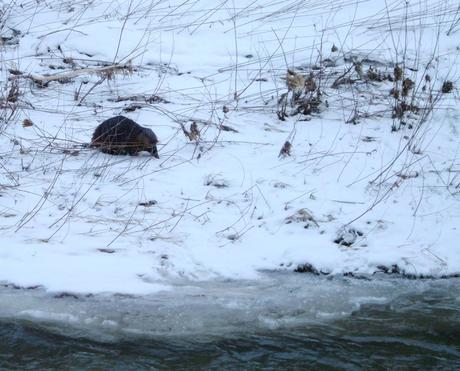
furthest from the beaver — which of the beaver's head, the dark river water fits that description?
the dark river water

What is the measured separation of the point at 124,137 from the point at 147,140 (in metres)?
0.17

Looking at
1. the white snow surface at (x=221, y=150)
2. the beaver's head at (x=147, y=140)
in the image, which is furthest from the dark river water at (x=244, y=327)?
the beaver's head at (x=147, y=140)

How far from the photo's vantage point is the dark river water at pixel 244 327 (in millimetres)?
3133

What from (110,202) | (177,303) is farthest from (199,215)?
(177,303)

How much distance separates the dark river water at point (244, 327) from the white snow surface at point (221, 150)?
0.51 feet

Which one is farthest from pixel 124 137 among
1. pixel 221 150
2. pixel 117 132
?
pixel 221 150

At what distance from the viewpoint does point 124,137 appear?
4.93m

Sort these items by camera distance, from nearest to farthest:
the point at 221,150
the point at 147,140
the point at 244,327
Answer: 1. the point at 244,327
2. the point at 147,140
3. the point at 221,150

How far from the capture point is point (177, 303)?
11.5 feet

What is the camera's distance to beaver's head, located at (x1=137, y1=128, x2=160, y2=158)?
16.1 feet

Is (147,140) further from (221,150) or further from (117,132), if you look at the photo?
(221,150)

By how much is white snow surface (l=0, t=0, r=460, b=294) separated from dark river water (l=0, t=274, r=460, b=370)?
0.51 feet

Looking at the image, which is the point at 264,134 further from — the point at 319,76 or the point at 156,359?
the point at 156,359

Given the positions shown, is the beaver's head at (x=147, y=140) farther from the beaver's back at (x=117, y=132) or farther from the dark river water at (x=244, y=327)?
the dark river water at (x=244, y=327)
